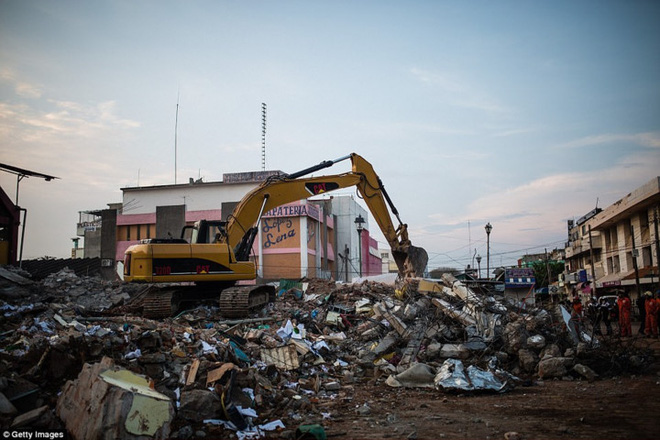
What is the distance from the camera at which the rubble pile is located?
5734mm

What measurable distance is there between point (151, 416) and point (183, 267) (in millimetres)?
7367

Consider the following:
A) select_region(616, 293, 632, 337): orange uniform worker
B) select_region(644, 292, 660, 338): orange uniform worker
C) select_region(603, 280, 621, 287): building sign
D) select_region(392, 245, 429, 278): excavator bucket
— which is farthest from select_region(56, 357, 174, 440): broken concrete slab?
select_region(603, 280, 621, 287): building sign

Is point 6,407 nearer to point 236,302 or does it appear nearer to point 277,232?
point 236,302

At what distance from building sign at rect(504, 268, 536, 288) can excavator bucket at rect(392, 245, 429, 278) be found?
2040 cm

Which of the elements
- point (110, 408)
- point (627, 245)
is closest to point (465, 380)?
point (110, 408)

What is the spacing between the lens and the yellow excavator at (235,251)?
1233 cm

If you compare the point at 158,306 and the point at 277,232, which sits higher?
the point at 277,232

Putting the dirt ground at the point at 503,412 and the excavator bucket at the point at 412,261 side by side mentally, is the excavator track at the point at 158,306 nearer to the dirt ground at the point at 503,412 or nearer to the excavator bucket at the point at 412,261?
the dirt ground at the point at 503,412

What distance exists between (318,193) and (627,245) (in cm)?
2710

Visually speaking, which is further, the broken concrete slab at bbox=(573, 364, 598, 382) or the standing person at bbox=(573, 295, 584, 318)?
the standing person at bbox=(573, 295, 584, 318)

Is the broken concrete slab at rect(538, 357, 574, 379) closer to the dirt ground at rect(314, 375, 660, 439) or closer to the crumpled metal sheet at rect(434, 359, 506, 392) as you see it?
the dirt ground at rect(314, 375, 660, 439)

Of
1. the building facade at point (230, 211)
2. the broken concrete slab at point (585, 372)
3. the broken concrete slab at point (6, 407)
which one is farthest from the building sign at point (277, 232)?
the broken concrete slab at point (6, 407)

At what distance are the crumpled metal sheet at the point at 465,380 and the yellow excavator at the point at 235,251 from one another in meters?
5.48

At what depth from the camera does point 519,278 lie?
34.5 meters
